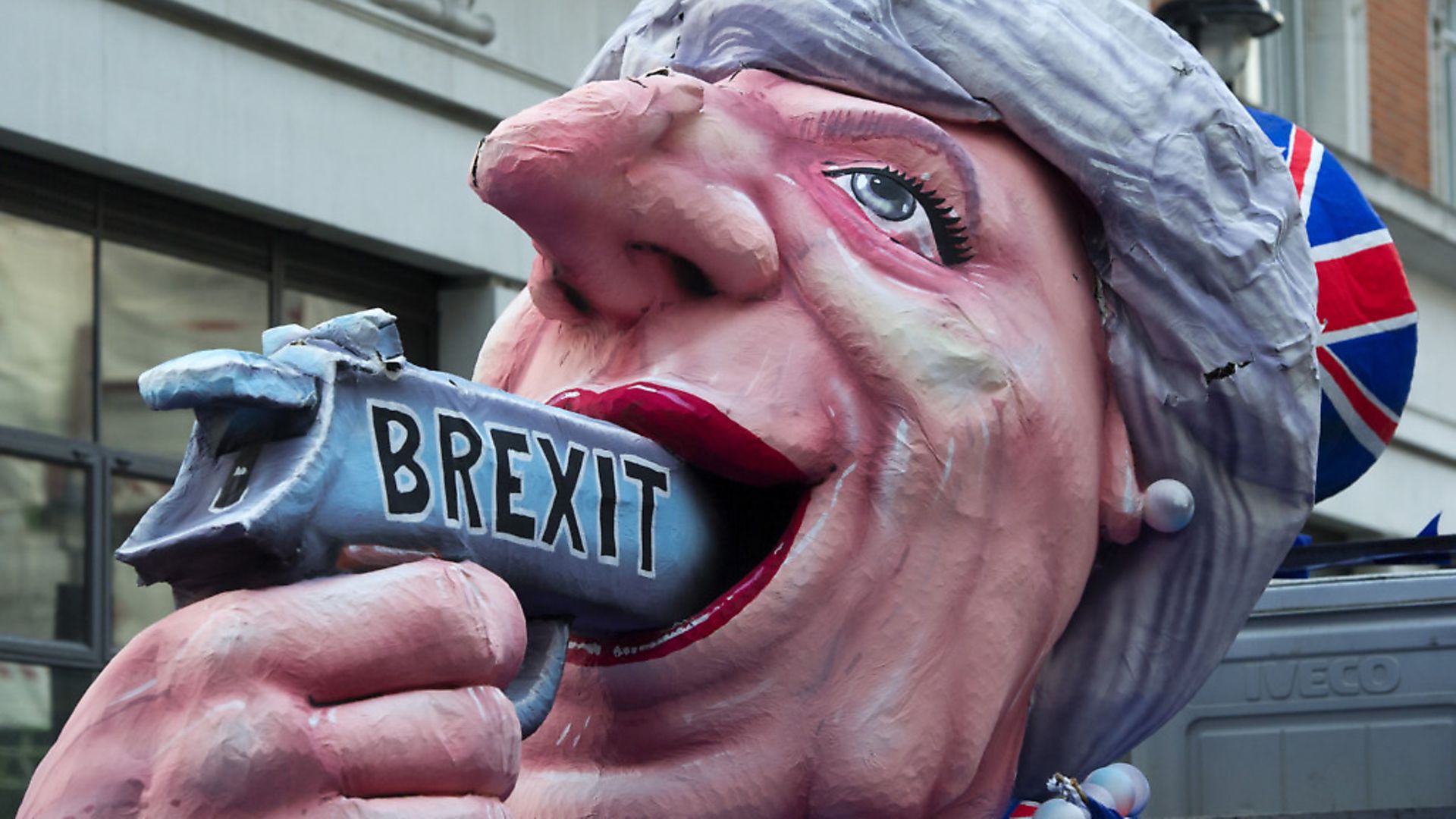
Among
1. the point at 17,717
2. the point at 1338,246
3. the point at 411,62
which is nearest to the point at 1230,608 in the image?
the point at 1338,246

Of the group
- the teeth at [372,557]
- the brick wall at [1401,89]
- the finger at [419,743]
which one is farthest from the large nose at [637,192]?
the brick wall at [1401,89]

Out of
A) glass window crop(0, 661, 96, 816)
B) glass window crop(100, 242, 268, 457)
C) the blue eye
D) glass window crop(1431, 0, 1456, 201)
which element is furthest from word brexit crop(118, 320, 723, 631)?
glass window crop(1431, 0, 1456, 201)

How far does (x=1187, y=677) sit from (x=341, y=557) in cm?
87

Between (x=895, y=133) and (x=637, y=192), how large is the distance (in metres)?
0.24

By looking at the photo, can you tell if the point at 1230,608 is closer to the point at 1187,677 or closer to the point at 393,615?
the point at 1187,677

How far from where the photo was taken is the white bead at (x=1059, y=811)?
2.01m

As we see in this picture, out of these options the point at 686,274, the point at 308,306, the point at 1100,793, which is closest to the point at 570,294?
the point at 686,274

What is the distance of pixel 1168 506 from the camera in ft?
6.41

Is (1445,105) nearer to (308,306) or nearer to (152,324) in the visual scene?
(308,306)

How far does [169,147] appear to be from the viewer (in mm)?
5301

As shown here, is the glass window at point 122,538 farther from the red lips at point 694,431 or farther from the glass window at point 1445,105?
the glass window at point 1445,105

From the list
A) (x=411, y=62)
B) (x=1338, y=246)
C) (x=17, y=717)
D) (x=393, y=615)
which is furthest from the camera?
(x=411, y=62)

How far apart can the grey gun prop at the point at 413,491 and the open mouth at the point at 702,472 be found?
2 centimetres

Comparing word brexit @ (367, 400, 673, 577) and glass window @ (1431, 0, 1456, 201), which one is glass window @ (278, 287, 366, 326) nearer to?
word brexit @ (367, 400, 673, 577)
